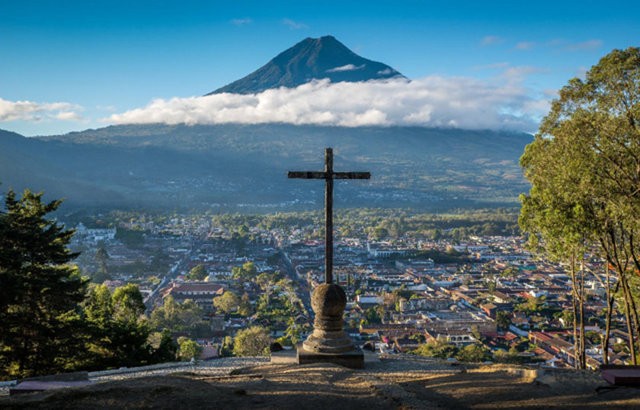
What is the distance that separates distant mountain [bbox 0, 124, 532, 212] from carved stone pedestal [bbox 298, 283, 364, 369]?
96.8 meters

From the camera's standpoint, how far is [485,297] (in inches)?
1331

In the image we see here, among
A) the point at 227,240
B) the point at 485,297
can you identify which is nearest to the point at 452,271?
the point at 485,297

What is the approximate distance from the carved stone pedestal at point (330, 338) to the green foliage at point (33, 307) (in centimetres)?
542

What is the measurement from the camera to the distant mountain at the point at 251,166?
112m

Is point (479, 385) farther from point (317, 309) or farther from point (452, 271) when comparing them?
point (452, 271)

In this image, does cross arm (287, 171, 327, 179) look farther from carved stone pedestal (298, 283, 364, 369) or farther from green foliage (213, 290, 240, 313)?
green foliage (213, 290, 240, 313)

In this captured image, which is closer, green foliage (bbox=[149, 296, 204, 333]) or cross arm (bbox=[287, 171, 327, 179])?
cross arm (bbox=[287, 171, 327, 179])

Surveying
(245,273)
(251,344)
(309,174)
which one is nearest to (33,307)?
(309,174)

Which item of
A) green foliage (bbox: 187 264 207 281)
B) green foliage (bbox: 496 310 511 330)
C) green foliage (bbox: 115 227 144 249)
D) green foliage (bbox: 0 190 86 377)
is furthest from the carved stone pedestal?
green foliage (bbox: 115 227 144 249)

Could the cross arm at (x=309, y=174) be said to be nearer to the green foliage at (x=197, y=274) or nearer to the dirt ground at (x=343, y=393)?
the dirt ground at (x=343, y=393)

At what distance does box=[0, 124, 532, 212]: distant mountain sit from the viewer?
112 meters

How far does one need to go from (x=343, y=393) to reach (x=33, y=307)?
26.7 feet

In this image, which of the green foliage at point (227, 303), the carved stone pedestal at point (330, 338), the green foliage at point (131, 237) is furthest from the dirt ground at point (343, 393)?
the green foliage at point (131, 237)

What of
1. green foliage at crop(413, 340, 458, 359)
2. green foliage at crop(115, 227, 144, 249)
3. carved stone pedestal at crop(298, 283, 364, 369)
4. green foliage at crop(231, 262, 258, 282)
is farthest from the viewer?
green foliage at crop(115, 227, 144, 249)
